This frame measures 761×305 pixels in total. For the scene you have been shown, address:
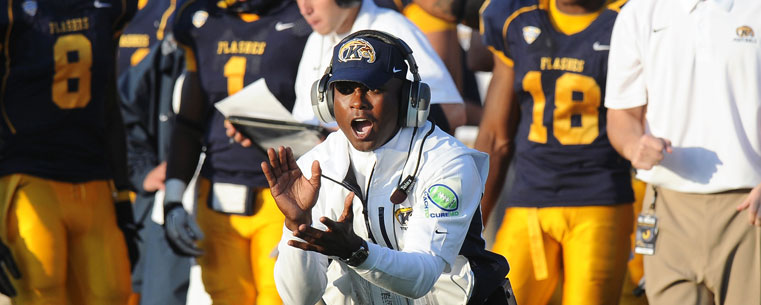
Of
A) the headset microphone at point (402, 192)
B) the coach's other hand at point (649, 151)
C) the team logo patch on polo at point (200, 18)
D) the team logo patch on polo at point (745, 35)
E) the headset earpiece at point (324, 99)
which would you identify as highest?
the team logo patch on polo at point (745, 35)

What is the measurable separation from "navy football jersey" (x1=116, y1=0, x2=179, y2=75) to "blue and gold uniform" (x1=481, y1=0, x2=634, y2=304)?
2.98 metres

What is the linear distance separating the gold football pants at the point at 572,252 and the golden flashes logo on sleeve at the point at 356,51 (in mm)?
2060

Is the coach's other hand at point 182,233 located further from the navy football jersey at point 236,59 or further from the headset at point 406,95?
the headset at point 406,95

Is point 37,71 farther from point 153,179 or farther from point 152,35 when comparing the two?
point 152,35

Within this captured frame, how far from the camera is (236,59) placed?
19.6ft

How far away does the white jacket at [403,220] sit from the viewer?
12.4ft

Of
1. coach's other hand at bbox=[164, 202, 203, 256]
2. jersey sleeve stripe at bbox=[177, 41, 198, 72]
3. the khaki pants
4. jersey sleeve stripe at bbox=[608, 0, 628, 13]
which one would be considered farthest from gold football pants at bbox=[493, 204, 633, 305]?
jersey sleeve stripe at bbox=[177, 41, 198, 72]

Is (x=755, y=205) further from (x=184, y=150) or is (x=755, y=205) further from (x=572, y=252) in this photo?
(x=184, y=150)

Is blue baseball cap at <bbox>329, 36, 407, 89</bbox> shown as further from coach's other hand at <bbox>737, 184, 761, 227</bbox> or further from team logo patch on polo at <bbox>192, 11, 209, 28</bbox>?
team logo patch on polo at <bbox>192, 11, 209, 28</bbox>

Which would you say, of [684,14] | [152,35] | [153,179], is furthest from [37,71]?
[684,14]

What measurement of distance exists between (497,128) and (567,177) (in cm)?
52

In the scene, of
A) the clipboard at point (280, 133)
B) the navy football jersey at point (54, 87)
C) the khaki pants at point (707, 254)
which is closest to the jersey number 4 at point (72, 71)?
the navy football jersey at point (54, 87)


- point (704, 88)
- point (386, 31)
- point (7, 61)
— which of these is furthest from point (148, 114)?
point (704, 88)

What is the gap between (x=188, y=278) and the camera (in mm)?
7359
